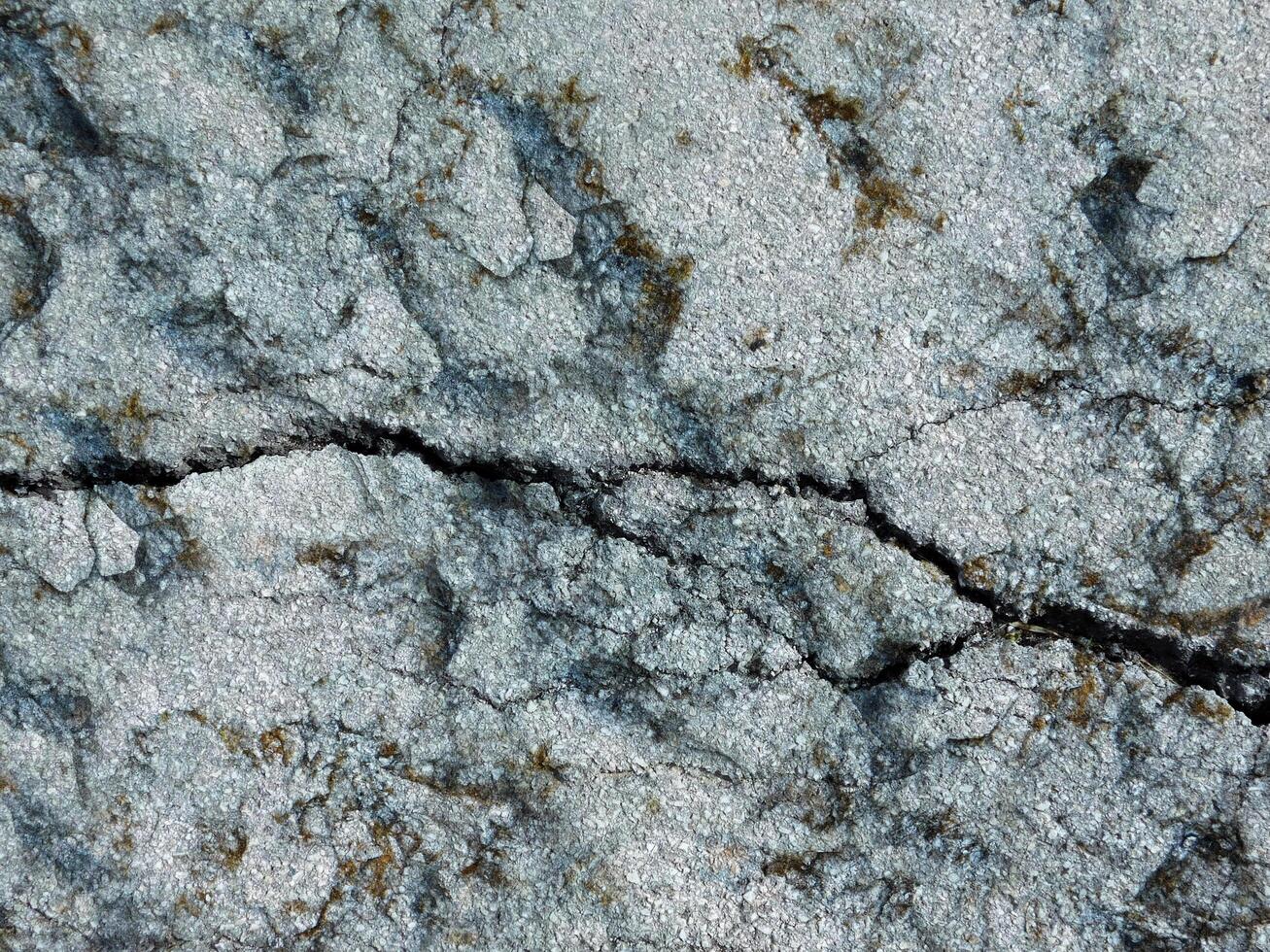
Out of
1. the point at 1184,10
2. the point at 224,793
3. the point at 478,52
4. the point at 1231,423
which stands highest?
the point at 1184,10

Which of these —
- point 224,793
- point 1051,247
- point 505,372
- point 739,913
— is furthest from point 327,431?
point 1051,247

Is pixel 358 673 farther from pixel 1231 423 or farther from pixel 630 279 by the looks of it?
pixel 1231 423

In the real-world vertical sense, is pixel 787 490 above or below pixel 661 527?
above

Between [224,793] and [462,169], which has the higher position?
[462,169]

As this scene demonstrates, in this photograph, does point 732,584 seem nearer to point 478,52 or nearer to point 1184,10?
point 478,52
